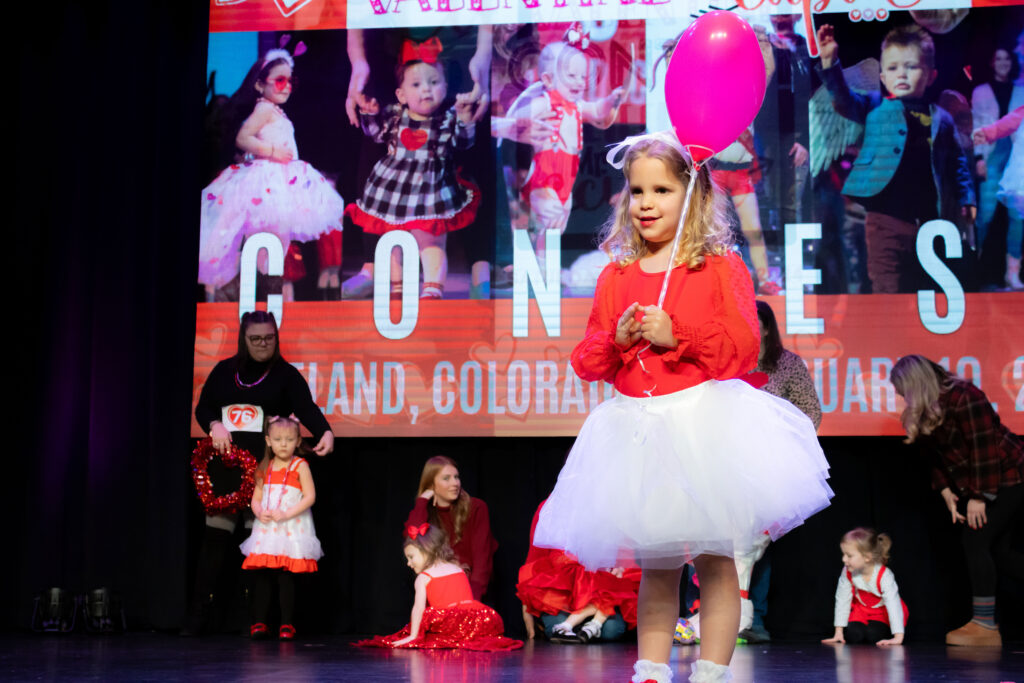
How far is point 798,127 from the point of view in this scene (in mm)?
4871

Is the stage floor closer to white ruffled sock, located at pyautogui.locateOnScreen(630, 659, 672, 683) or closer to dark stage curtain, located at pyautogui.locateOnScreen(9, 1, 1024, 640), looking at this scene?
dark stage curtain, located at pyautogui.locateOnScreen(9, 1, 1024, 640)

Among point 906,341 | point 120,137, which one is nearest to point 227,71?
point 120,137

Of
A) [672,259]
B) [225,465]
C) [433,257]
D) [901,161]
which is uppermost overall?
[901,161]

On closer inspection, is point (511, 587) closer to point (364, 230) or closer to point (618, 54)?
point (364, 230)

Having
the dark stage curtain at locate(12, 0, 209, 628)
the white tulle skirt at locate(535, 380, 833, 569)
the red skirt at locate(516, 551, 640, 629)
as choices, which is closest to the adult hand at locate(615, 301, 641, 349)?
the white tulle skirt at locate(535, 380, 833, 569)

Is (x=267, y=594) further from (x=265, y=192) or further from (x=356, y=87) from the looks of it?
(x=356, y=87)

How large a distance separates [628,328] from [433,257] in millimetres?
2908

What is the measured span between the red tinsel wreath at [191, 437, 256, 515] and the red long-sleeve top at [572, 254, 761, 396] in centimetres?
272

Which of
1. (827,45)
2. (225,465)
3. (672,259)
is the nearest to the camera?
(672,259)

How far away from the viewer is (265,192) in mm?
5078

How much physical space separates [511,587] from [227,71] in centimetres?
284

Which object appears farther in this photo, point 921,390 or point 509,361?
point 509,361

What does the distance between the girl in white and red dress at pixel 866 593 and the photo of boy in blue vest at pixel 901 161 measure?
1.11 m

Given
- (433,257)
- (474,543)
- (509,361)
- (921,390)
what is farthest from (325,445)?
(921,390)
